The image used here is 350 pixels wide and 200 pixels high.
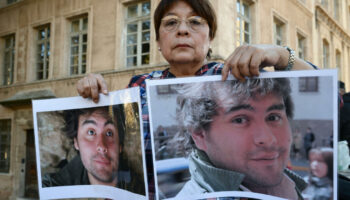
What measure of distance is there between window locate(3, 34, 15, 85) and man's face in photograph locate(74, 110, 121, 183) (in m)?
11.0

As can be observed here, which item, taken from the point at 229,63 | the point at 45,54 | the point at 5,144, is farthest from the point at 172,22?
the point at 5,144

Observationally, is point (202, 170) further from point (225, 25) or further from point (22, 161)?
point (22, 161)

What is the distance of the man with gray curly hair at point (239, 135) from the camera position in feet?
3.21

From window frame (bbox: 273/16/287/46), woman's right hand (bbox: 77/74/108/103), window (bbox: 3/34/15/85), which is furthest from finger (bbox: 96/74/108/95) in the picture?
window (bbox: 3/34/15/85)

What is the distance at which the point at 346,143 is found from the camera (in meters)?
1.25

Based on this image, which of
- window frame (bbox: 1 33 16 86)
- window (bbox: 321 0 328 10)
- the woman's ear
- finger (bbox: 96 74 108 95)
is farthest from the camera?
window (bbox: 321 0 328 10)

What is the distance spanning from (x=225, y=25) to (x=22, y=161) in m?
7.68

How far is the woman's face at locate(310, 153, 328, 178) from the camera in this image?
3.04 feet

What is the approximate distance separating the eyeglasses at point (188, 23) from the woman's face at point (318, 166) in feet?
2.08

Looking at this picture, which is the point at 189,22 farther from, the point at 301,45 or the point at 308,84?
the point at 301,45

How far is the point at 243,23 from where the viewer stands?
8.20 m

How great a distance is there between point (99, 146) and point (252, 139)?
23.0 inches

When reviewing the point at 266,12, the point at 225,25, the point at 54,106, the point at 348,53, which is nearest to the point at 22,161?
the point at 225,25

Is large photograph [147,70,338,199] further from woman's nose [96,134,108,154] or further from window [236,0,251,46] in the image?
window [236,0,251,46]
